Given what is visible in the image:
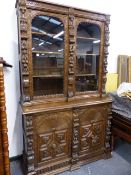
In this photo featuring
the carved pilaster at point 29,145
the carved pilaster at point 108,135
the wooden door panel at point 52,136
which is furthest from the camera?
the carved pilaster at point 108,135

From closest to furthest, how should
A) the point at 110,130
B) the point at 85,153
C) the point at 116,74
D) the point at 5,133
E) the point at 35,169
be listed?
the point at 5,133 → the point at 35,169 → the point at 85,153 → the point at 110,130 → the point at 116,74

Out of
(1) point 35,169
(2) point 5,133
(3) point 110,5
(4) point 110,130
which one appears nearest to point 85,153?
(4) point 110,130

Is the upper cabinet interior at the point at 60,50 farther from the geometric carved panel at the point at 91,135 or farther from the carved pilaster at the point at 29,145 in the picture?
the geometric carved panel at the point at 91,135

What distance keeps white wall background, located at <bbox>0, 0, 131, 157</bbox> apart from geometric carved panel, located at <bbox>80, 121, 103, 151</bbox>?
3.01 ft

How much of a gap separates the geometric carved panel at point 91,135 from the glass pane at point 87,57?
20.5 inches

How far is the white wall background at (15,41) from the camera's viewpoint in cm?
202

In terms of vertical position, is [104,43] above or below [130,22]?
below

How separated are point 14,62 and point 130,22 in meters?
2.25

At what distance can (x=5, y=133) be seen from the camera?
149 cm

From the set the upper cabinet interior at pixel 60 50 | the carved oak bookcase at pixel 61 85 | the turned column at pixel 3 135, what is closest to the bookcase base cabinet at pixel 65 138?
the carved oak bookcase at pixel 61 85

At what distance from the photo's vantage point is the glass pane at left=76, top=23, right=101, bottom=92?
6.97 ft

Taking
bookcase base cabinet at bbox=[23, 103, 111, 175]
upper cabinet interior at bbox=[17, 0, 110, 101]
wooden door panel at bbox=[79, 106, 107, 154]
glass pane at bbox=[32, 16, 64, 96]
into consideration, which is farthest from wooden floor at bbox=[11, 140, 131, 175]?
glass pane at bbox=[32, 16, 64, 96]

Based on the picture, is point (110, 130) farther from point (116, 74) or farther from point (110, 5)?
point (110, 5)

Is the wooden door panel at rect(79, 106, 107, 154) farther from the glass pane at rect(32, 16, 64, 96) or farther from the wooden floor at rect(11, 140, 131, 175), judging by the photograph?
the glass pane at rect(32, 16, 64, 96)
